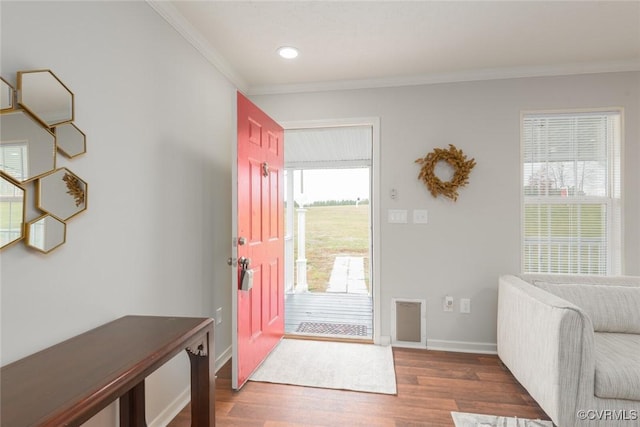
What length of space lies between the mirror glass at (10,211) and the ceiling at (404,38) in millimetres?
1272

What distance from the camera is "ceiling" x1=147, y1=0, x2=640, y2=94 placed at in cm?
193

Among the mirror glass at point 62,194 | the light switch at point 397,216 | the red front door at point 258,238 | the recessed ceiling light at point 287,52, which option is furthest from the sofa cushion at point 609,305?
the mirror glass at point 62,194

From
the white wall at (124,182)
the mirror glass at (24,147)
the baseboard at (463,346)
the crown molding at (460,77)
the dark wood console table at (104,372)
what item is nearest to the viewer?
the dark wood console table at (104,372)

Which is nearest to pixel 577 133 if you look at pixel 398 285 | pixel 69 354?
pixel 398 285

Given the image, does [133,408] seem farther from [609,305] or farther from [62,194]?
[609,305]

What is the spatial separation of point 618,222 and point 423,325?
71.4 inches

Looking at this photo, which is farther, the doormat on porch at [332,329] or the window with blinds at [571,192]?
the doormat on porch at [332,329]

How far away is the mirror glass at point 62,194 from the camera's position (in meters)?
1.17

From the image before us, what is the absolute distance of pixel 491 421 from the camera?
187cm

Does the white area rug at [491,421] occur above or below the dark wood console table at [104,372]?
below

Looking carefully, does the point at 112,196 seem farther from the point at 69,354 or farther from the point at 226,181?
the point at 226,181

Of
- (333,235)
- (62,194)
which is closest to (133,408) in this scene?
(62,194)

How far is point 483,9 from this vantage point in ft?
6.39

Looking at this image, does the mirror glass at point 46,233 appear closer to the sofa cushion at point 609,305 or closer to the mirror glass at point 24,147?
the mirror glass at point 24,147
